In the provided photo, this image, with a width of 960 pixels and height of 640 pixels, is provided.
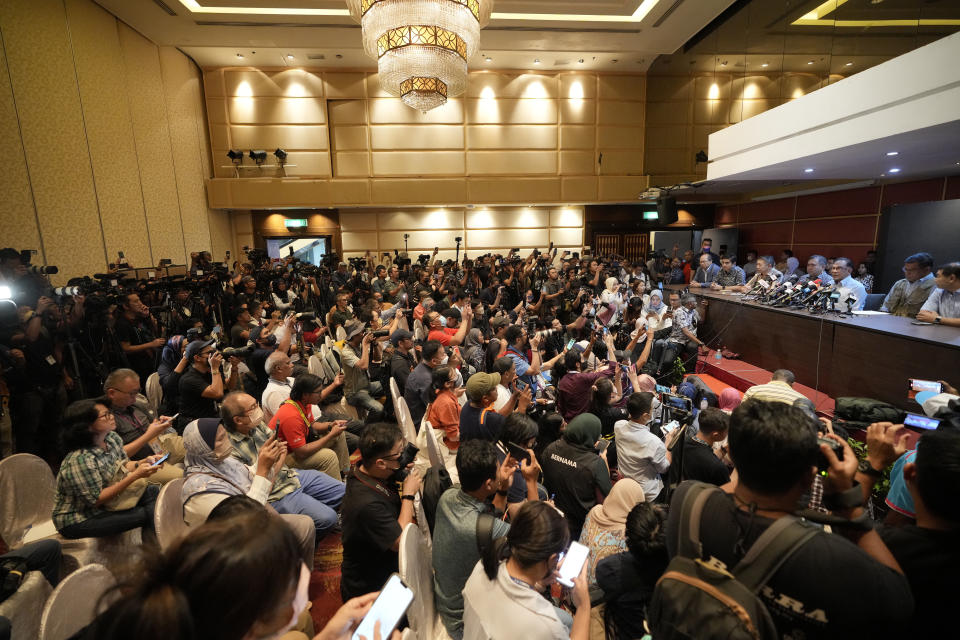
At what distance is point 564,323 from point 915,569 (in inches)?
222

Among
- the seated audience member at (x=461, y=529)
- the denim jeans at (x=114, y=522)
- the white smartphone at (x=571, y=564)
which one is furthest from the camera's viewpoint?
the denim jeans at (x=114, y=522)

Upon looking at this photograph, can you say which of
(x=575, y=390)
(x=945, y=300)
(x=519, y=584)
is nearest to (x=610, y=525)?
(x=519, y=584)

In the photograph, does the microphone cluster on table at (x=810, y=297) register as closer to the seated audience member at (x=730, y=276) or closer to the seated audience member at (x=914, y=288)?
the seated audience member at (x=914, y=288)

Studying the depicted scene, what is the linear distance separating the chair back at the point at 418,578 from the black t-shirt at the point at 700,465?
1.36 meters

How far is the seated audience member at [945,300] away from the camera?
3625mm

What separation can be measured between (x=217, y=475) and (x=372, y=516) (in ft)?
3.07

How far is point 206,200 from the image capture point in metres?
10.0

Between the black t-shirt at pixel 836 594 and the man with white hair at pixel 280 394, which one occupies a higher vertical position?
the black t-shirt at pixel 836 594

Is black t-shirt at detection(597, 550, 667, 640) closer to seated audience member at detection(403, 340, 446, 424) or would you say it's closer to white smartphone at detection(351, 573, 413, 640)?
white smartphone at detection(351, 573, 413, 640)

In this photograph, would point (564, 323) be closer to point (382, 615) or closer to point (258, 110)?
point (382, 615)

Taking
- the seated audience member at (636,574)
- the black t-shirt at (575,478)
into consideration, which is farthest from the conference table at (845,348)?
the seated audience member at (636,574)

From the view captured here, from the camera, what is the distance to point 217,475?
2.07 meters

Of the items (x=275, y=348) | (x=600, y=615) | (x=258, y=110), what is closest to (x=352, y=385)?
(x=275, y=348)

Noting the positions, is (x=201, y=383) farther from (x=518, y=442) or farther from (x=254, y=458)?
(x=518, y=442)
